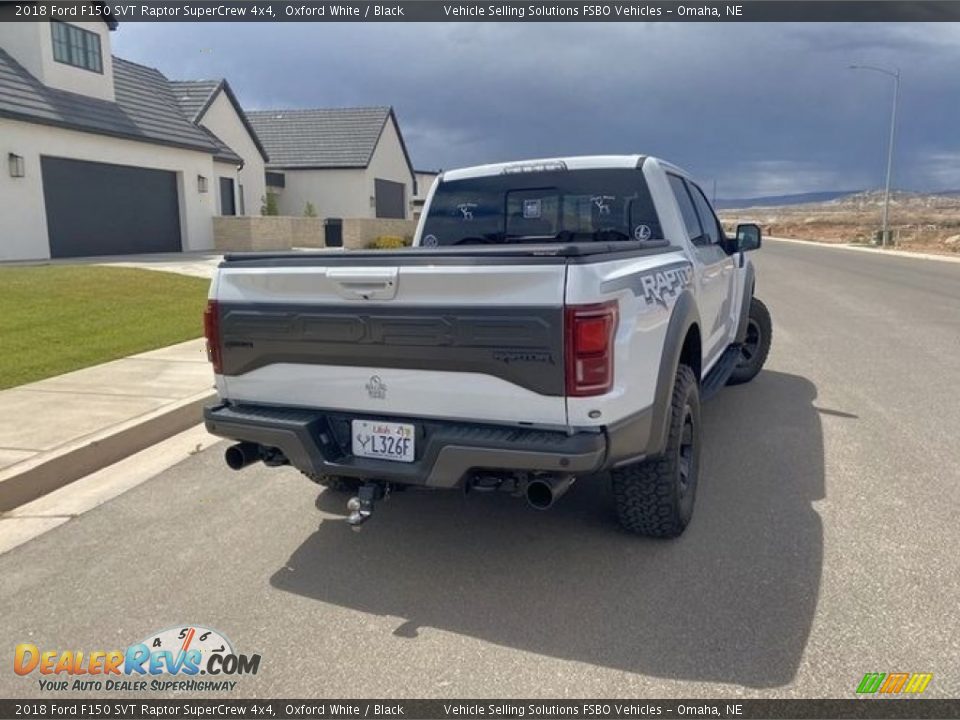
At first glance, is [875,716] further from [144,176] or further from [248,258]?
[144,176]

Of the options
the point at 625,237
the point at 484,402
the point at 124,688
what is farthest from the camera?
the point at 625,237

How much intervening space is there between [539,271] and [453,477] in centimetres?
95

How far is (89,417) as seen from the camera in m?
5.43

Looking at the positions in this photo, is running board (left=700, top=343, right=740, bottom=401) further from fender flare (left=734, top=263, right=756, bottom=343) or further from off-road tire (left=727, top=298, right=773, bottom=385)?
off-road tire (left=727, top=298, right=773, bottom=385)

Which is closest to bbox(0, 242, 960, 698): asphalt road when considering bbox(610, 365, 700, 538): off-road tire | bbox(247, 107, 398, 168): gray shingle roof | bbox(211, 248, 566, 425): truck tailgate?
bbox(610, 365, 700, 538): off-road tire

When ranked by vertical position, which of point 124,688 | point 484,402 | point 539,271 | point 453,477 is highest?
point 539,271

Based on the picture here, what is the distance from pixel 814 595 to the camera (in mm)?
3102

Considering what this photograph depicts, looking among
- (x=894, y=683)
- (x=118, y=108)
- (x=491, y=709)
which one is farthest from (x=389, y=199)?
(x=894, y=683)

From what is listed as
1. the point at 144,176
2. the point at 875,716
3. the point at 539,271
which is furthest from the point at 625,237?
the point at 144,176

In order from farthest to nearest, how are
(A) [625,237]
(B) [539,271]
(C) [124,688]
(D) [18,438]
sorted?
(D) [18,438], (A) [625,237], (B) [539,271], (C) [124,688]

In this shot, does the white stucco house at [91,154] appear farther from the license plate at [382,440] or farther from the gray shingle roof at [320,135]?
the license plate at [382,440]

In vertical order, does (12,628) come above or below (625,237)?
below

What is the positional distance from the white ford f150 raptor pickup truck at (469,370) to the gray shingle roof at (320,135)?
34.7 meters

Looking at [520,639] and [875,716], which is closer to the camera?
[875,716]
